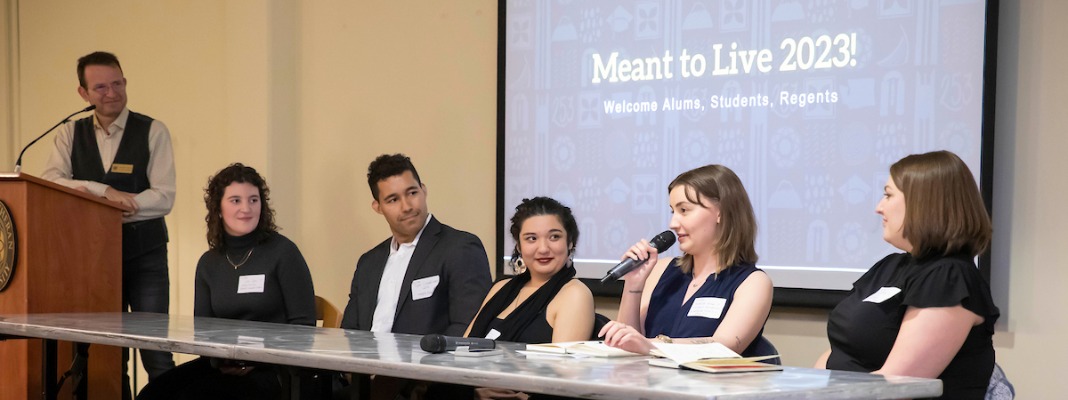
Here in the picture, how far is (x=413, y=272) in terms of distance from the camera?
12.8 ft

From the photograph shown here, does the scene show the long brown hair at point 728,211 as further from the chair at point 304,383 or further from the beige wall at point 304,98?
the beige wall at point 304,98

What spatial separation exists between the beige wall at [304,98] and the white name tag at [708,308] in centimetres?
140

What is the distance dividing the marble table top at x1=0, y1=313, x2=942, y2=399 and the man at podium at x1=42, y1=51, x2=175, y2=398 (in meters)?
1.23

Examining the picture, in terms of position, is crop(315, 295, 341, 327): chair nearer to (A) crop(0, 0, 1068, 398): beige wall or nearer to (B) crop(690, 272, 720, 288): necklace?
(A) crop(0, 0, 1068, 398): beige wall

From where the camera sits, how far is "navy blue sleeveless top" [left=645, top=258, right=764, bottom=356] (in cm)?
288

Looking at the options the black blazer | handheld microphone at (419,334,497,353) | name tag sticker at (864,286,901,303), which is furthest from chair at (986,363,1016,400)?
the black blazer

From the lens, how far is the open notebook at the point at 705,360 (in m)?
2.12

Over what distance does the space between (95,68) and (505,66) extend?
5.69ft

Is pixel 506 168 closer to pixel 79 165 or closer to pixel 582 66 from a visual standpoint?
pixel 582 66

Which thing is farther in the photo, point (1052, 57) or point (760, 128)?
point (760, 128)

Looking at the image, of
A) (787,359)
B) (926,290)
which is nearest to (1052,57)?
(787,359)

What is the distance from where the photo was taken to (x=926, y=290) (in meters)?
2.41

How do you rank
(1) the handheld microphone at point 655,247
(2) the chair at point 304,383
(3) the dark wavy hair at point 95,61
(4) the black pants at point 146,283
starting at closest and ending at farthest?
1. (2) the chair at point 304,383
2. (1) the handheld microphone at point 655,247
3. (4) the black pants at point 146,283
4. (3) the dark wavy hair at point 95,61

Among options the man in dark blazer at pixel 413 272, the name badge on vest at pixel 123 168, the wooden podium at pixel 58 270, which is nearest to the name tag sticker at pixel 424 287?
the man in dark blazer at pixel 413 272
